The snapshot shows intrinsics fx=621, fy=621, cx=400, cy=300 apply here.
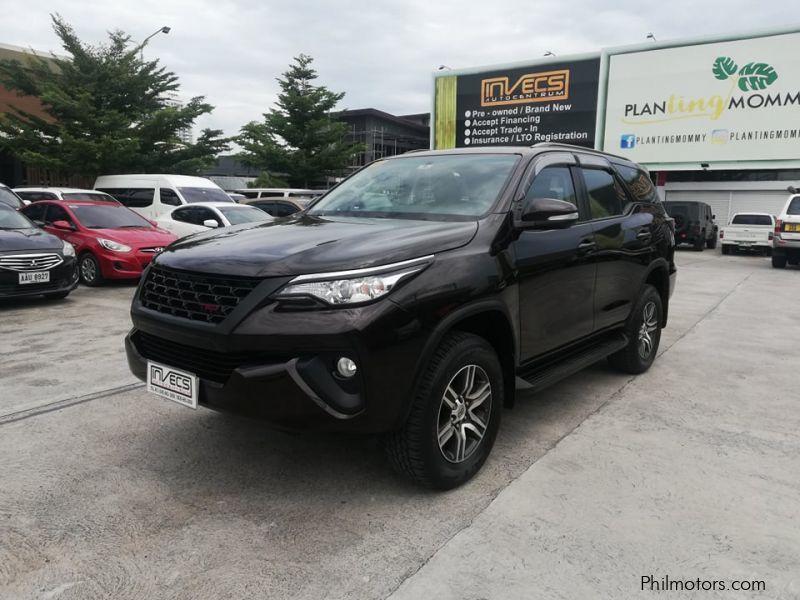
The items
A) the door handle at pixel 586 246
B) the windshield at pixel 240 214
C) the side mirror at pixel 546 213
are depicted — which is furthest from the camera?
the windshield at pixel 240 214

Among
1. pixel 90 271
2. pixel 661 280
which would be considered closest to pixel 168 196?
pixel 90 271

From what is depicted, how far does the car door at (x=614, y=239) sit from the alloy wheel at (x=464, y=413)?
1.50 m

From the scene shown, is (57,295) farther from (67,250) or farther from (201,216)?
Answer: (201,216)

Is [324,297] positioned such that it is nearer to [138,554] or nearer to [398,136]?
[138,554]

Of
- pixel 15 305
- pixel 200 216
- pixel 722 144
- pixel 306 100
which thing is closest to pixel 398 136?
pixel 306 100

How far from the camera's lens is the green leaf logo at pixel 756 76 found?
2153cm

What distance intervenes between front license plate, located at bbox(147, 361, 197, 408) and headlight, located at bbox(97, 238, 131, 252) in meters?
7.45

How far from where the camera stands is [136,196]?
52.3 ft

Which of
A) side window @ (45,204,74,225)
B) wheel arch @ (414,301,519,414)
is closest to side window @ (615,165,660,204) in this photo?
wheel arch @ (414,301,519,414)

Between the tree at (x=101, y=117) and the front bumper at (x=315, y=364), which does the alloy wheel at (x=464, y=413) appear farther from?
the tree at (x=101, y=117)

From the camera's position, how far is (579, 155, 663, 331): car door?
4363mm

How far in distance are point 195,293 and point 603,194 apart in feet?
10.2

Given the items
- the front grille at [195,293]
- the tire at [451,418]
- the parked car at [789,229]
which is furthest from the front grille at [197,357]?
the parked car at [789,229]

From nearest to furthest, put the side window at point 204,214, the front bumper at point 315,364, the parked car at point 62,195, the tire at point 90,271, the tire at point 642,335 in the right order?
the front bumper at point 315,364 → the tire at point 642,335 → the tire at point 90,271 → the side window at point 204,214 → the parked car at point 62,195
